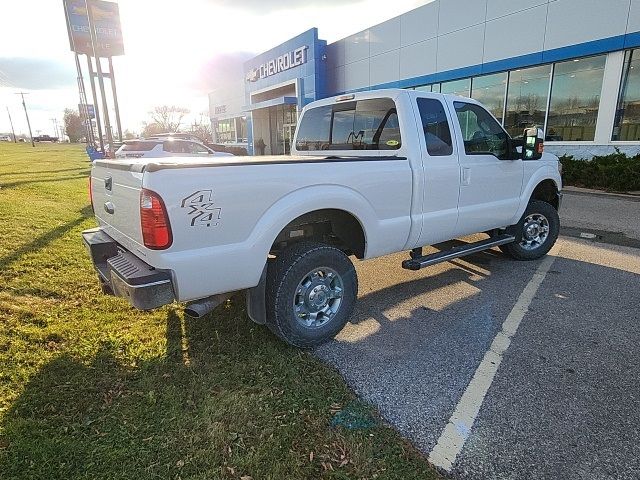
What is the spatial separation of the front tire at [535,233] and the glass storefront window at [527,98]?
29.6 feet

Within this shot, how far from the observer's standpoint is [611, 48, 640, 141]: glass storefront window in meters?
11.1

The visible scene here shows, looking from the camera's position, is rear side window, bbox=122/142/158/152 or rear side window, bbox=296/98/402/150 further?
rear side window, bbox=122/142/158/152

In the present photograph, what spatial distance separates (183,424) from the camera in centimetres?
248

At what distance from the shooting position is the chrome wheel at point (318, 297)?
3344 mm

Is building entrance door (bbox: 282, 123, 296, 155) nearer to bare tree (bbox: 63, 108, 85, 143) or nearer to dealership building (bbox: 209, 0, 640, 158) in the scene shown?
dealership building (bbox: 209, 0, 640, 158)

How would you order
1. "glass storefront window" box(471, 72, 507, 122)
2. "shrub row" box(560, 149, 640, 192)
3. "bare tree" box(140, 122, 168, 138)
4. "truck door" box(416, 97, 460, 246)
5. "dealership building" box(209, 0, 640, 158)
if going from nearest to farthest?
"truck door" box(416, 97, 460, 246) → "shrub row" box(560, 149, 640, 192) → "dealership building" box(209, 0, 640, 158) → "glass storefront window" box(471, 72, 507, 122) → "bare tree" box(140, 122, 168, 138)

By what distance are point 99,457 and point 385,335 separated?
2.31m

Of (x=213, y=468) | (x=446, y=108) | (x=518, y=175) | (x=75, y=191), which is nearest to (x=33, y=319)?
(x=213, y=468)

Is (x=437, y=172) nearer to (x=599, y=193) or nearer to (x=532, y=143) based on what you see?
(x=532, y=143)

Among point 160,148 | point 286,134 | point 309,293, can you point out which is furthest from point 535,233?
point 286,134

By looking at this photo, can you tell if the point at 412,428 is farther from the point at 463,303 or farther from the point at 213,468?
the point at 463,303

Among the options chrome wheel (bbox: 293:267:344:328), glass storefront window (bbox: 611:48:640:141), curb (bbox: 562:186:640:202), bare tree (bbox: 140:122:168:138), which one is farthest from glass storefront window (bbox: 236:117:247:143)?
bare tree (bbox: 140:122:168:138)

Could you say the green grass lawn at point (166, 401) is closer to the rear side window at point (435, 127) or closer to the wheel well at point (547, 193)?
the rear side window at point (435, 127)

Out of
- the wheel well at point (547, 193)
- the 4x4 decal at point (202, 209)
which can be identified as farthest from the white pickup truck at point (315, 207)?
the wheel well at point (547, 193)
